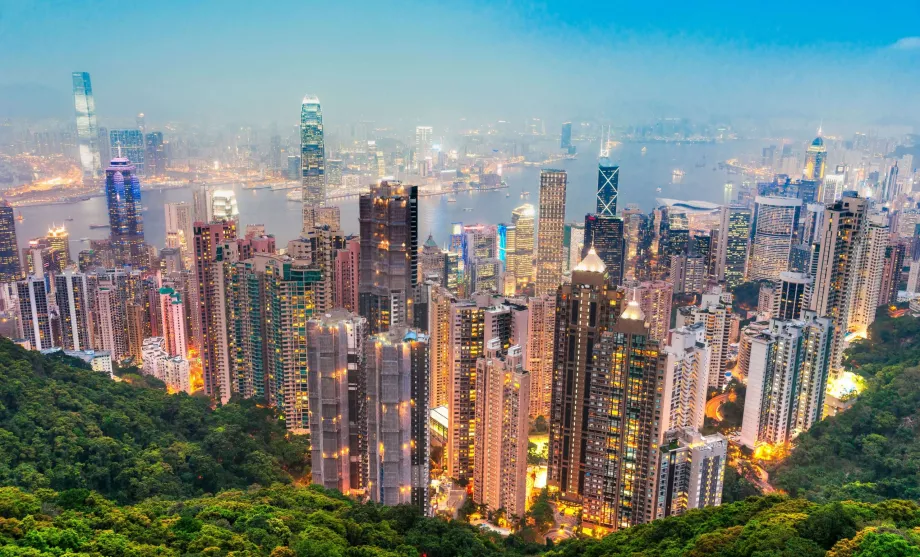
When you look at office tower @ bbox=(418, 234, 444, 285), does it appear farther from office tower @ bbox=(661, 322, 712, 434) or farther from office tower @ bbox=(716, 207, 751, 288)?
office tower @ bbox=(716, 207, 751, 288)

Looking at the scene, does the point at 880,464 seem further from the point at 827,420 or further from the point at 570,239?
the point at 570,239

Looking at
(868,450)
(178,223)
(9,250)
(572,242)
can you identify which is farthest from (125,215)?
(868,450)

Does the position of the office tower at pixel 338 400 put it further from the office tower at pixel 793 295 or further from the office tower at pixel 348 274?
the office tower at pixel 793 295

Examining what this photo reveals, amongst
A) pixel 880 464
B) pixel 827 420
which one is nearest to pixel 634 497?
pixel 880 464

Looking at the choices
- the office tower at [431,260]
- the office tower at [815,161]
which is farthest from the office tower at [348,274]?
the office tower at [815,161]

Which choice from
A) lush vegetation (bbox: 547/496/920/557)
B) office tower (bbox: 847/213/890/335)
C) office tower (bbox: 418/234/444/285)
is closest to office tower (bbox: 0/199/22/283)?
office tower (bbox: 418/234/444/285)

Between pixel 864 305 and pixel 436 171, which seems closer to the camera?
pixel 864 305
